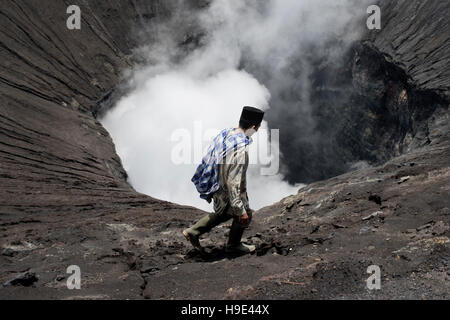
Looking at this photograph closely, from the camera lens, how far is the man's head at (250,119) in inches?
170

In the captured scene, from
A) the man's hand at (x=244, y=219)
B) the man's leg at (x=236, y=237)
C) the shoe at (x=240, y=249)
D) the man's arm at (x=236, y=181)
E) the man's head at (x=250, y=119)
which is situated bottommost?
the shoe at (x=240, y=249)

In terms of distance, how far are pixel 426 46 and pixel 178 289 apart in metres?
12.7

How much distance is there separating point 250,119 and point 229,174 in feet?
1.95

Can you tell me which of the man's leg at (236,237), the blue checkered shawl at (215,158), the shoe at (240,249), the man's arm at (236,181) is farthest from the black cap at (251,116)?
the shoe at (240,249)

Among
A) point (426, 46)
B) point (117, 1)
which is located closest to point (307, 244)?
point (426, 46)

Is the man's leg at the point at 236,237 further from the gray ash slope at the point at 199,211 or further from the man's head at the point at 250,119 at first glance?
the man's head at the point at 250,119

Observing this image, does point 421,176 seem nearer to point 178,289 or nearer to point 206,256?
point 206,256

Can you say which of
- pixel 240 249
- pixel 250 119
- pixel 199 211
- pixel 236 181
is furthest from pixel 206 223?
pixel 199 211

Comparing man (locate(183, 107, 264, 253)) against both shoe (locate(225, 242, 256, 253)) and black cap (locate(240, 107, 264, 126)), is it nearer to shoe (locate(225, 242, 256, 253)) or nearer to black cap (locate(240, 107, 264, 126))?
black cap (locate(240, 107, 264, 126))

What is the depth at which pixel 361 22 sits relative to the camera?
755 inches

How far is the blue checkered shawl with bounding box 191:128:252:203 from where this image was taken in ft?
13.9

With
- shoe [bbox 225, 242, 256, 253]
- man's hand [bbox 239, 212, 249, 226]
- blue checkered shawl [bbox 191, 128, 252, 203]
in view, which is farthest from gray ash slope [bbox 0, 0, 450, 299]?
blue checkered shawl [bbox 191, 128, 252, 203]

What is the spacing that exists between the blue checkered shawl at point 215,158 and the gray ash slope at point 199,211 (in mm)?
798

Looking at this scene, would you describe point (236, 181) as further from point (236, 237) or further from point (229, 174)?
point (236, 237)
